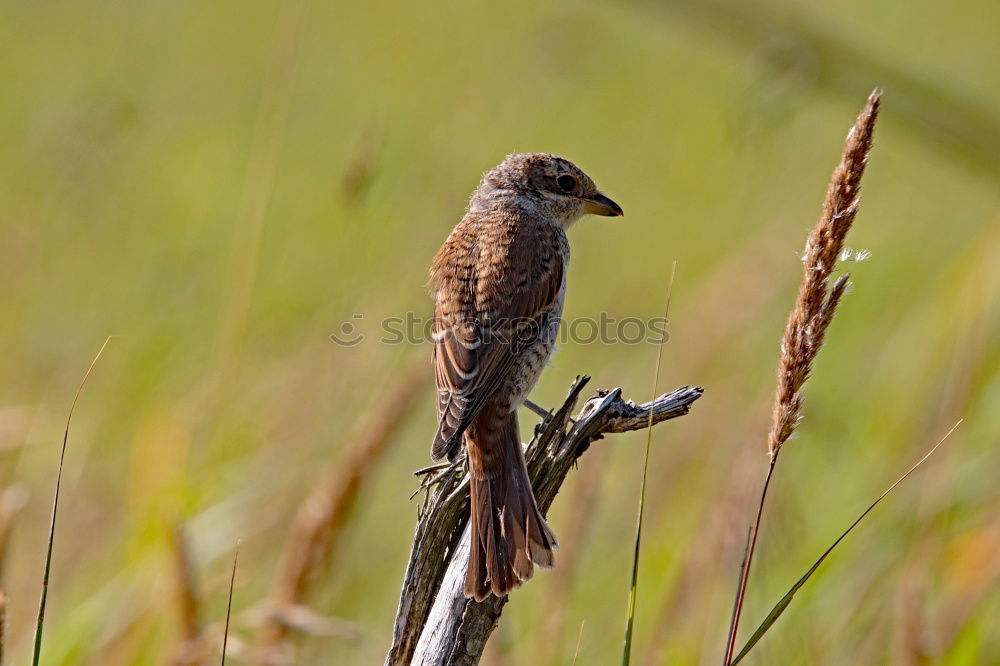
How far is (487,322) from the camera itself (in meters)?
3.61

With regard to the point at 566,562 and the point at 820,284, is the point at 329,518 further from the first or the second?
the point at 820,284

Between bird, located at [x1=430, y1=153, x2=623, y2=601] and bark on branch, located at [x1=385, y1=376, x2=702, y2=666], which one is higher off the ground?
bird, located at [x1=430, y1=153, x2=623, y2=601]

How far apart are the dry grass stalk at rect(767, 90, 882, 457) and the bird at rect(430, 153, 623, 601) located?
0.77 m

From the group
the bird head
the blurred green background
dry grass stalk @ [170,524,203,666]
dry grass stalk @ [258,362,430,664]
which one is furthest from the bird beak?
dry grass stalk @ [170,524,203,666]

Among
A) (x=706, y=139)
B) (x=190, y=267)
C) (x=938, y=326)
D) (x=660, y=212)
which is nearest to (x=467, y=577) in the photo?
(x=938, y=326)

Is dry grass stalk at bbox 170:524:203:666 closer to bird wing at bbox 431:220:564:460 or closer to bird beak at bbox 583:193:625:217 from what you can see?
bird wing at bbox 431:220:564:460

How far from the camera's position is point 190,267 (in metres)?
6.60

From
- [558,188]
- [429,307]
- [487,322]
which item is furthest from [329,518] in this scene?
[429,307]

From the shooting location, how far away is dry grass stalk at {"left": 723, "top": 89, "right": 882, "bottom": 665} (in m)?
1.73

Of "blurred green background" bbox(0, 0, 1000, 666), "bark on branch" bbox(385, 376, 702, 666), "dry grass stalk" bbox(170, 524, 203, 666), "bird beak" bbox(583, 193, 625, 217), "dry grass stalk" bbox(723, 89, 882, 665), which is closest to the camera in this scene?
"dry grass stalk" bbox(723, 89, 882, 665)

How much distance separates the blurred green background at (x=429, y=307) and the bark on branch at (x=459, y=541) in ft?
1.24

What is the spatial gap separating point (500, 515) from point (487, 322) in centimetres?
107

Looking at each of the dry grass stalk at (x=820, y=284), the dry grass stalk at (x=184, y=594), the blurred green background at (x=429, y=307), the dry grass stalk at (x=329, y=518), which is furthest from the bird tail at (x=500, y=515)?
the dry grass stalk at (x=184, y=594)

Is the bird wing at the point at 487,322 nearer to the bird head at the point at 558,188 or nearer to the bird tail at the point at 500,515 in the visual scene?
the bird tail at the point at 500,515
